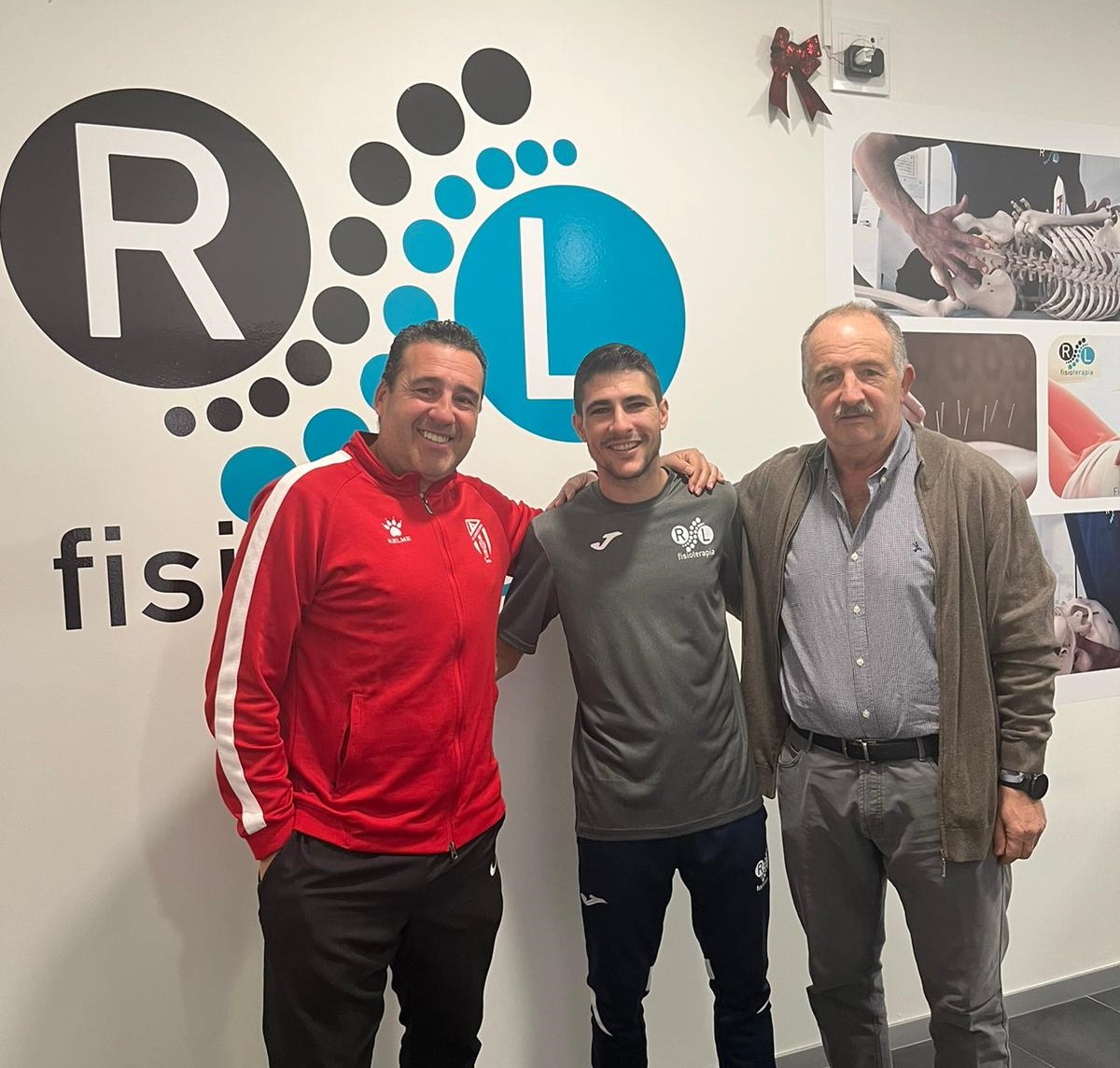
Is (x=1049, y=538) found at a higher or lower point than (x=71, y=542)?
lower

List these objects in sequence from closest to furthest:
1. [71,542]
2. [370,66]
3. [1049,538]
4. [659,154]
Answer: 1. [71,542]
2. [370,66]
3. [659,154]
4. [1049,538]

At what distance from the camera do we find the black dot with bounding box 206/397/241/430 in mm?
1898

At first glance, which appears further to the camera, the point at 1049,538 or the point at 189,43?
the point at 1049,538

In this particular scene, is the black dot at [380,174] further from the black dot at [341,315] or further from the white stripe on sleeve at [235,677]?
the white stripe on sleeve at [235,677]

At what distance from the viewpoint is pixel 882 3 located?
2.39 meters

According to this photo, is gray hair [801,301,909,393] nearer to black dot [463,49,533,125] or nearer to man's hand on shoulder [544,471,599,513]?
man's hand on shoulder [544,471,599,513]

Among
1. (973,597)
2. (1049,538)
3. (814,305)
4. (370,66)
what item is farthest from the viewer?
(1049,538)

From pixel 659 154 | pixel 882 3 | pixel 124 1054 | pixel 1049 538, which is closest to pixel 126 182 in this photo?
pixel 659 154

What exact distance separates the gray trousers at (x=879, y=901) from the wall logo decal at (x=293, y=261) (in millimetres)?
1008

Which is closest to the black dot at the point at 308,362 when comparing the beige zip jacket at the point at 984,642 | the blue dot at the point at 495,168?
the blue dot at the point at 495,168

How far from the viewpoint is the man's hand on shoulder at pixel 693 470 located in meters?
1.92

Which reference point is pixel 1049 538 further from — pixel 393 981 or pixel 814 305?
pixel 393 981

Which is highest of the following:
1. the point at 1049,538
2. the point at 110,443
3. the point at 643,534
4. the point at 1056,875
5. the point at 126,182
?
the point at 126,182

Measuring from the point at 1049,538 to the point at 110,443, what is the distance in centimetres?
247
